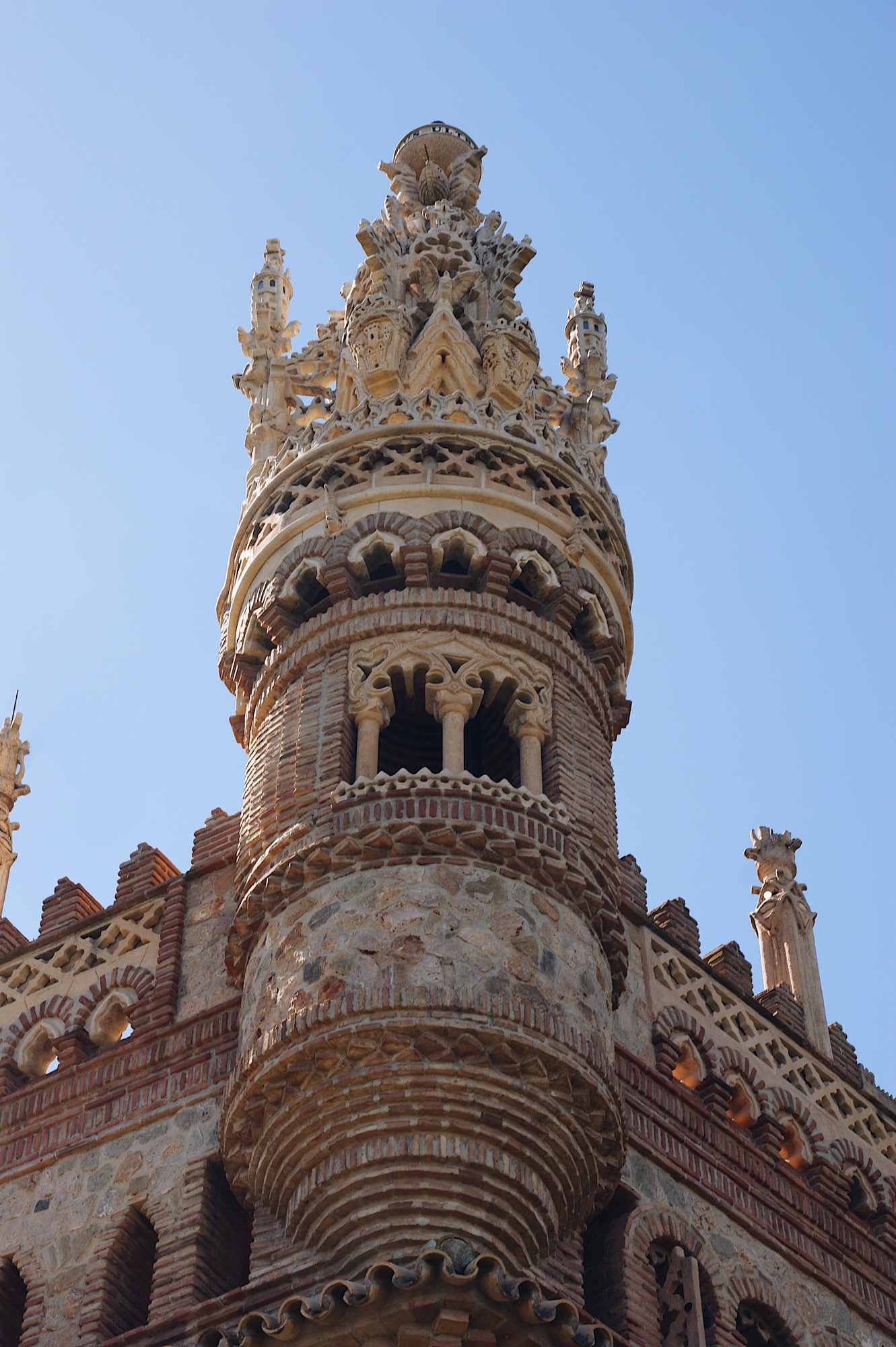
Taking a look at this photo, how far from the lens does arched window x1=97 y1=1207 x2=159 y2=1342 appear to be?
12.8 metres

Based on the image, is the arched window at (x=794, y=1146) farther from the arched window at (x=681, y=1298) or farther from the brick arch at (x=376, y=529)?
the brick arch at (x=376, y=529)

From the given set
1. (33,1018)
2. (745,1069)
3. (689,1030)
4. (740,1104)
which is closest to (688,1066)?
Answer: (689,1030)

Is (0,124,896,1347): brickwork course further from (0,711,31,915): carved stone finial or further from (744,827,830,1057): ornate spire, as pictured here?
(0,711,31,915): carved stone finial

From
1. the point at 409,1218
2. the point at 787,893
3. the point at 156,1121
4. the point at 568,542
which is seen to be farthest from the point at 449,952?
the point at 787,893

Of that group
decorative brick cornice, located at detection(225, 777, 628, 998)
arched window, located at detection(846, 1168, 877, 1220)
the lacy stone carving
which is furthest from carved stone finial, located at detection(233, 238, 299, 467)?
arched window, located at detection(846, 1168, 877, 1220)

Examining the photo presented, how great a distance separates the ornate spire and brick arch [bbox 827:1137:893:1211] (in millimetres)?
1061

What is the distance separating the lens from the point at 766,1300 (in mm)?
13906

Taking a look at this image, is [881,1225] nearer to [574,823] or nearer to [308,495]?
[574,823]

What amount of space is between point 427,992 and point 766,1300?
351 cm

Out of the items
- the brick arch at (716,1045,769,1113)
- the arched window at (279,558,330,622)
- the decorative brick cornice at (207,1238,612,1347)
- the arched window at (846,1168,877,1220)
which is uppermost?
the arched window at (279,558,330,622)

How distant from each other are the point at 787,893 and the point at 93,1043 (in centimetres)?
627

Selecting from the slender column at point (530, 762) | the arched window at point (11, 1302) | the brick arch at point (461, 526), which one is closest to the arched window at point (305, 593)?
the brick arch at point (461, 526)

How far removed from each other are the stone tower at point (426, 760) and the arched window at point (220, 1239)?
1.61ft

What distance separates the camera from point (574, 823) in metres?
13.9
